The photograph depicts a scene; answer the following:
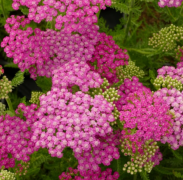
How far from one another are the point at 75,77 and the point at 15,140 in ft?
2.14

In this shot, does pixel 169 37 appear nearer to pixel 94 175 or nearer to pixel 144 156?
pixel 144 156

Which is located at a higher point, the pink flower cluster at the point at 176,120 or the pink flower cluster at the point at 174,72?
the pink flower cluster at the point at 174,72

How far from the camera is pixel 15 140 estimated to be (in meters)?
2.18

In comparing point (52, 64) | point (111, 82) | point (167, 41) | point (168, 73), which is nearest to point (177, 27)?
point (167, 41)

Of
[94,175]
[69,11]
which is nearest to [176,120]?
[94,175]

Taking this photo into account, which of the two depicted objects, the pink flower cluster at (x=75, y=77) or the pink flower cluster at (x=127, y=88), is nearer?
the pink flower cluster at (x=75, y=77)

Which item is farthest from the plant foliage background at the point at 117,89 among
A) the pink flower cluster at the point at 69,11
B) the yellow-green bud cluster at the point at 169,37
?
the pink flower cluster at the point at 69,11

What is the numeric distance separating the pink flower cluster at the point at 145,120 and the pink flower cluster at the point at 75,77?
33cm

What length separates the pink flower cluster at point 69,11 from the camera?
224 centimetres

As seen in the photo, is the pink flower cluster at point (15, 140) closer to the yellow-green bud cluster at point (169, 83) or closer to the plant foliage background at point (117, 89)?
the plant foliage background at point (117, 89)

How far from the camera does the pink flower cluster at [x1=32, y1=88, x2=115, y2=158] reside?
1.91 m

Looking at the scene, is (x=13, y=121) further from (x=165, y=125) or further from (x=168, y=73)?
(x=168, y=73)

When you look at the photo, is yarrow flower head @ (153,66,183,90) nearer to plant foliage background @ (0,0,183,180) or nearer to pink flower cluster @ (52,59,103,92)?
plant foliage background @ (0,0,183,180)

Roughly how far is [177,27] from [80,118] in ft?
4.58
